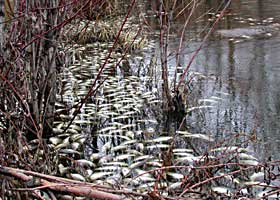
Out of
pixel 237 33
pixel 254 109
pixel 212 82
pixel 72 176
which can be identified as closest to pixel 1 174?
pixel 72 176

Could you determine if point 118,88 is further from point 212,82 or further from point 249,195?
point 249,195

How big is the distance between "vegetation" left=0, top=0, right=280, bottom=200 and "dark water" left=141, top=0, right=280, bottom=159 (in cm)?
23

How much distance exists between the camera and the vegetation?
3242 mm

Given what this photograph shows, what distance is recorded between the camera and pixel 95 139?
4.93 metres

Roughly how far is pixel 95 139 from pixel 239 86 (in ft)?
8.31

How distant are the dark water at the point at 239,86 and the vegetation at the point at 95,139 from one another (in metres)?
0.23

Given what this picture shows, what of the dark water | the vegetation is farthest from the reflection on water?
the vegetation

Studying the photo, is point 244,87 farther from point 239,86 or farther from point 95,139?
point 95,139

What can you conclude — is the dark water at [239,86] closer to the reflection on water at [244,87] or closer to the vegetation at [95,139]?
the reflection on water at [244,87]

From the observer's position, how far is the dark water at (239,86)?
206 inches

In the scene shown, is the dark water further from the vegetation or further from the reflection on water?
the vegetation

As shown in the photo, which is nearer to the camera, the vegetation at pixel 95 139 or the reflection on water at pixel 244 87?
the vegetation at pixel 95 139

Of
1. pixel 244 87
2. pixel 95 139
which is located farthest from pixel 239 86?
pixel 95 139

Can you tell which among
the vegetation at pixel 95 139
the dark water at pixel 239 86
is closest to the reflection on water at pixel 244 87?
the dark water at pixel 239 86
